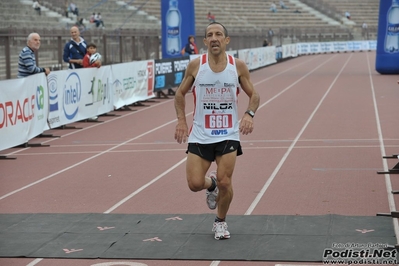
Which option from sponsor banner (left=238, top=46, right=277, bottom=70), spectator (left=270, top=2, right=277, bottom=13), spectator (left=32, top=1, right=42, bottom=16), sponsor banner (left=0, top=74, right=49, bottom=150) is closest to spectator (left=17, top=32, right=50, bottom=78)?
sponsor banner (left=0, top=74, right=49, bottom=150)

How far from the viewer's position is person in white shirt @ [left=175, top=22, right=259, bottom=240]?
7.89 m

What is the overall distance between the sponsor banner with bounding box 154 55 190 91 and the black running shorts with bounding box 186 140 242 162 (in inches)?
697

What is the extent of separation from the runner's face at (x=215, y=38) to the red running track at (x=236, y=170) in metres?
2.04

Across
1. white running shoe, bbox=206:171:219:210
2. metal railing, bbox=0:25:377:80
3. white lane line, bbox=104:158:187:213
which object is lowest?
white lane line, bbox=104:158:187:213

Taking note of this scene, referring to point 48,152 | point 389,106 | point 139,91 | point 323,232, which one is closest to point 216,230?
point 323,232

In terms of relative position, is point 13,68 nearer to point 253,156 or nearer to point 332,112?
point 332,112

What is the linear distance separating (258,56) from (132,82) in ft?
73.0

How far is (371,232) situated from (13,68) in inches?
570

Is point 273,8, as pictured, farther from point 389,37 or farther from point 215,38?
point 215,38

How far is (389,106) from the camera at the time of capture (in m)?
21.3

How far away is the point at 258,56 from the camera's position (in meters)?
44.7

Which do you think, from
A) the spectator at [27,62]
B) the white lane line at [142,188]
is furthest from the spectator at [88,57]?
the white lane line at [142,188]

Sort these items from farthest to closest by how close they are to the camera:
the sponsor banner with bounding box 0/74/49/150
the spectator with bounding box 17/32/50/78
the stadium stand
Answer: the stadium stand → the spectator with bounding box 17/32/50/78 → the sponsor banner with bounding box 0/74/49/150

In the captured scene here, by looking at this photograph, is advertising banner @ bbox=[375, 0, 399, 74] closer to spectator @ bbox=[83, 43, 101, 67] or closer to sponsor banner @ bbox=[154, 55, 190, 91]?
sponsor banner @ bbox=[154, 55, 190, 91]
